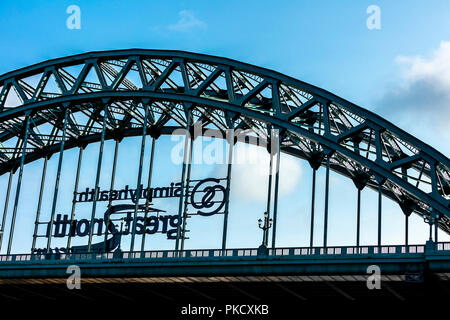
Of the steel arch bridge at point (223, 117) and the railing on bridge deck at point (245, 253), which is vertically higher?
the steel arch bridge at point (223, 117)

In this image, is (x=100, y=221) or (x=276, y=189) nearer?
(x=276, y=189)

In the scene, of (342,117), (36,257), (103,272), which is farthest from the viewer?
(36,257)

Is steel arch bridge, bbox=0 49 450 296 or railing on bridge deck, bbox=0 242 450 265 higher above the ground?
steel arch bridge, bbox=0 49 450 296

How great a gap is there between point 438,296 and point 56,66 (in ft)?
109

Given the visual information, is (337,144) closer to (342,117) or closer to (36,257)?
(342,117)

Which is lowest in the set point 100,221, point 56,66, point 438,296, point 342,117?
point 438,296

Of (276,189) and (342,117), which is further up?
(342,117)

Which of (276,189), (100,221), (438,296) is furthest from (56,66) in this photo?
(438,296)

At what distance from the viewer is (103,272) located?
51.6 m

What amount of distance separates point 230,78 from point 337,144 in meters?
9.26

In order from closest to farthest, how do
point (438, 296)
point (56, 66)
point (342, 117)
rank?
point (438, 296), point (342, 117), point (56, 66)

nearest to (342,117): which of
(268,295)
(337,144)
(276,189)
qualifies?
(337,144)
